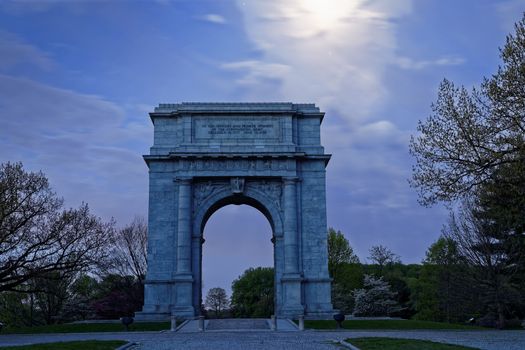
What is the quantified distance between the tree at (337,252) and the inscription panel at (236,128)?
112ft

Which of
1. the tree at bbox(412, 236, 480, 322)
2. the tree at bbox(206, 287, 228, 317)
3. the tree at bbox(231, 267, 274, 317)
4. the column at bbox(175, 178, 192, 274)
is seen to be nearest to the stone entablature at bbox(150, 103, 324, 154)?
the column at bbox(175, 178, 192, 274)

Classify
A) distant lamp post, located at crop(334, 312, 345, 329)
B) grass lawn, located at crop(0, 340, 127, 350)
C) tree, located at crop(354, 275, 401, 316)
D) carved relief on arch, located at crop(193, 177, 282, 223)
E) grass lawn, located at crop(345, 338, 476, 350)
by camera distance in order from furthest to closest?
tree, located at crop(354, 275, 401, 316)
carved relief on arch, located at crop(193, 177, 282, 223)
distant lamp post, located at crop(334, 312, 345, 329)
grass lawn, located at crop(0, 340, 127, 350)
grass lawn, located at crop(345, 338, 476, 350)

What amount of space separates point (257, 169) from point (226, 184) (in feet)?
7.74

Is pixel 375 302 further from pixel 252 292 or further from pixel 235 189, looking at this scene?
pixel 252 292

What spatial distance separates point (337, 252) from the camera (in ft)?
247

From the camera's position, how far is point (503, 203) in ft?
87.7

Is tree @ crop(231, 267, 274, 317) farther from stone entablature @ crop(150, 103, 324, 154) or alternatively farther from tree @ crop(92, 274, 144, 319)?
stone entablature @ crop(150, 103, 324, 154)

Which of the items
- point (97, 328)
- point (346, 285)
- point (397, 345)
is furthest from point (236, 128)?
point (346, 285)

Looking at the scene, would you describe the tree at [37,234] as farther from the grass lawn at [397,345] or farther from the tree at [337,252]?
the tree at [337,252]

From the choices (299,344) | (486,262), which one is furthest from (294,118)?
(299,344)

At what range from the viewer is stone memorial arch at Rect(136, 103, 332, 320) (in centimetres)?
4144

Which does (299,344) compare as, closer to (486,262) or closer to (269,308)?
(486,262)

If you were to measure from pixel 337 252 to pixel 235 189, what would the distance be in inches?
1398

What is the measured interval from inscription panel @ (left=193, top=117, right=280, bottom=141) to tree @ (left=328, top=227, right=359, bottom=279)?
112ft
